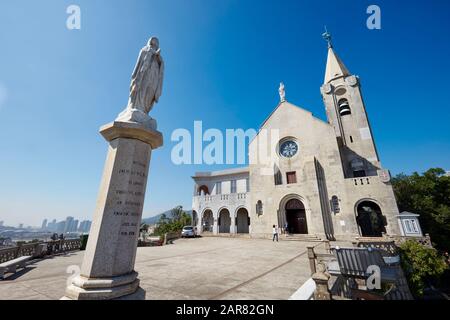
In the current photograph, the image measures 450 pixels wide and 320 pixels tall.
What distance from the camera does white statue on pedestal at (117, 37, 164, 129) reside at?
141 inches

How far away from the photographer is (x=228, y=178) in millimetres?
31141

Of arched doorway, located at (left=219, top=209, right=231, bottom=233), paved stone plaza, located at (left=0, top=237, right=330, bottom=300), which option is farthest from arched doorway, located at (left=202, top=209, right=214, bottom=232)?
paved stone plaza, located at (left=0, top=237, right=330, bottom=300)

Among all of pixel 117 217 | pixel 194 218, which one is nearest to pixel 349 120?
pixel 194 218

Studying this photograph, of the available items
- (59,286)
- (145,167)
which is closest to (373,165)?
(145,167)

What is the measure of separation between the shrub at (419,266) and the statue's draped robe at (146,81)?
13.2m

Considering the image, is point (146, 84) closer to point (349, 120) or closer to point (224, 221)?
point (349, 120)

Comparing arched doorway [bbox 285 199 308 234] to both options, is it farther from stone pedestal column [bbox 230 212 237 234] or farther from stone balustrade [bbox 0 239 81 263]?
stone balustrade [bbox 0 239 81 263]

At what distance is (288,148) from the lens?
22609 mm

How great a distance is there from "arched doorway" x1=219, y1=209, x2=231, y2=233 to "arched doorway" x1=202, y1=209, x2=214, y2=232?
1.39 metres

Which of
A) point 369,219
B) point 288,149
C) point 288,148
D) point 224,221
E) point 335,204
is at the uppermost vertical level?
point 288,148

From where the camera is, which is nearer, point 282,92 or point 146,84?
point 146,84

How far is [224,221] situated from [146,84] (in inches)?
1027

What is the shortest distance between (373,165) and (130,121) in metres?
23.1
